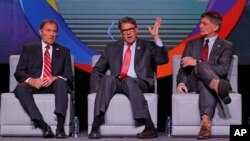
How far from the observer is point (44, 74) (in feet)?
20.5

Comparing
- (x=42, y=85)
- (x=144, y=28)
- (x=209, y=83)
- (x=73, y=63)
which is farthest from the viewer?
(x=144, y=28)

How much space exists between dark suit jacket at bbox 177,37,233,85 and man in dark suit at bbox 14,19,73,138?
1148 millimetres

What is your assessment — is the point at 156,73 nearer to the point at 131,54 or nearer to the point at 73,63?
the point at 131,54

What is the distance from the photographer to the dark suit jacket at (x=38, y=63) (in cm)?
622

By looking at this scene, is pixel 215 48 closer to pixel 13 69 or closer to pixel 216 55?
pixel 216 55

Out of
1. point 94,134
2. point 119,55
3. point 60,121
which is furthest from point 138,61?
point 60,121

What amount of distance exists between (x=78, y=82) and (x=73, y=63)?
1.81ft

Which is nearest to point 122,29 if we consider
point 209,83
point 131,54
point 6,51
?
point 131,54

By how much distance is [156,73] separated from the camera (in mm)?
6324

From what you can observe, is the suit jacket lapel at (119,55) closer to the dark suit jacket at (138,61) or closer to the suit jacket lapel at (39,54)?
the dark suit jacket at (138,61)

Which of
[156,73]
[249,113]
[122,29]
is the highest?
[122,29]

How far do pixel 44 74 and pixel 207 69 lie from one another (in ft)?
5.44

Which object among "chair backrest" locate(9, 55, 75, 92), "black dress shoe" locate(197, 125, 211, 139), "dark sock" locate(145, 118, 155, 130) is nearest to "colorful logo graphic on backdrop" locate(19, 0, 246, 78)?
"chair backrest" locate(9, 55, 75, 92)

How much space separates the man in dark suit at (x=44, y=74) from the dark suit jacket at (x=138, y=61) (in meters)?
0.28
